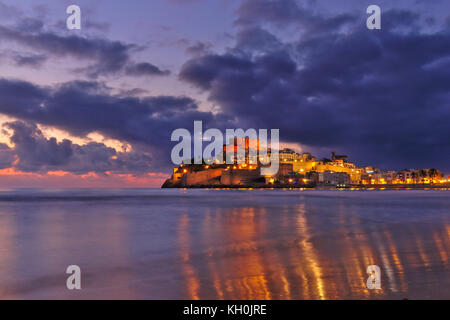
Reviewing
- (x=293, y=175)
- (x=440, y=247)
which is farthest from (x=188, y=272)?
(x=293, y=175)

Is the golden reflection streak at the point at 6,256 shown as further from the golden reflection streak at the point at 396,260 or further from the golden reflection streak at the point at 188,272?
the golden reflection streak at the point at 396,260

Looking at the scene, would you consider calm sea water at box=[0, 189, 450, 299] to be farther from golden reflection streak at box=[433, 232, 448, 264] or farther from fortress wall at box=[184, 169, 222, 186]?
fortress wall at box=[184, 169, 222, 186]

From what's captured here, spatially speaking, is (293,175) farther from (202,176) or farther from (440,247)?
(440,247)

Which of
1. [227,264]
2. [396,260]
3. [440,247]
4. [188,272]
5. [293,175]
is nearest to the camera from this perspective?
[188,272]

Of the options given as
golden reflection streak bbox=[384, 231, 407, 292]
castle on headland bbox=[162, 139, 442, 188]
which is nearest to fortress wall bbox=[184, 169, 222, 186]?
castle on headland bbox=[162, 139, 442, 188]

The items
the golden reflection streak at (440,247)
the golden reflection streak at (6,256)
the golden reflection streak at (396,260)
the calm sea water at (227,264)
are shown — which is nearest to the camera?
the calm sea water at (227,264)

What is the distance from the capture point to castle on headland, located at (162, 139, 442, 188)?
449ft

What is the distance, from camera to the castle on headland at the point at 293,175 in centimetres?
13700

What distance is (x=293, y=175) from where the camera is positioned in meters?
143

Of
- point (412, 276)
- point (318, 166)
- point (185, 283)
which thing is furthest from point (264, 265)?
point (318, 166)

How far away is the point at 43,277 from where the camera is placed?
6719 millimetres

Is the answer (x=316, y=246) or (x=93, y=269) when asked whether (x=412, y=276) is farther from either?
(x=93, y=269)

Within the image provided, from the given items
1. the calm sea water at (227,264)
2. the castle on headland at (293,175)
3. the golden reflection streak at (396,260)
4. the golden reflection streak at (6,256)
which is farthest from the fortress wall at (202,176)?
the golden reflection streak at (396,260)
